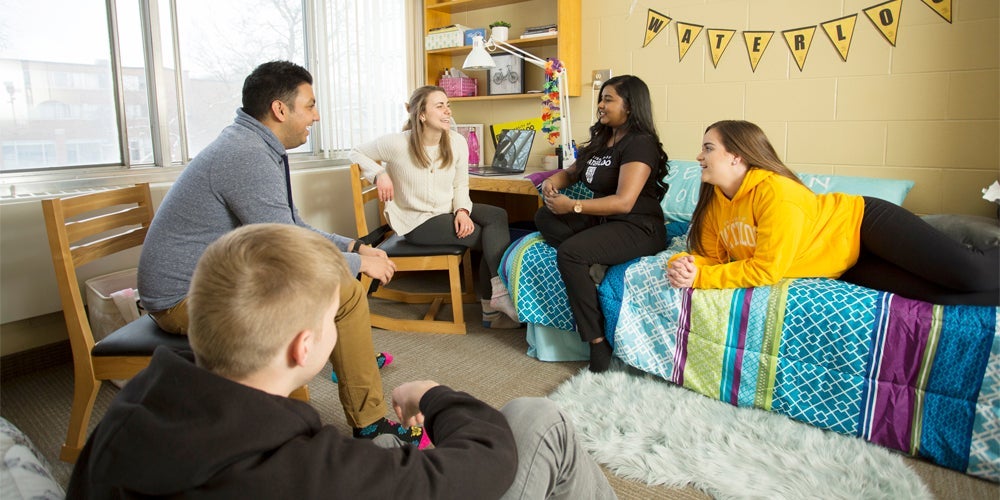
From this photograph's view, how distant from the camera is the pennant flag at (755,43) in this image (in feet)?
9.16

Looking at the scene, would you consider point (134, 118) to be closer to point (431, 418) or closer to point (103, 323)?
point (103, 323)

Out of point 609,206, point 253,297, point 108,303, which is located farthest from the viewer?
point 609,206

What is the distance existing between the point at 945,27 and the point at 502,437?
2573mm

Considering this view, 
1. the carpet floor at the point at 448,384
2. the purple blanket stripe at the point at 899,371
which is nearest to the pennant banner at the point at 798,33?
the purple blanket stripe at the point at 899,371

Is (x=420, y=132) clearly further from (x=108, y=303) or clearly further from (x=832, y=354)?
(x=832, y=354)

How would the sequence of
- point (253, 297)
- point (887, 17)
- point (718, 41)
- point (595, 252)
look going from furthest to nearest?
point (718, 41)
point (887, 17)
point (595, 252)
point (253, 297)

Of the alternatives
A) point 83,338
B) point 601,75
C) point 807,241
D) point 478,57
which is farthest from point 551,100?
point 83,338

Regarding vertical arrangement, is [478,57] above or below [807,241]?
above

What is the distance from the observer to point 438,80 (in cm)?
384

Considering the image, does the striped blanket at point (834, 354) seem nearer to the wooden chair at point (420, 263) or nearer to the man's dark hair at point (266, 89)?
the wooden chair at point (420, 263)

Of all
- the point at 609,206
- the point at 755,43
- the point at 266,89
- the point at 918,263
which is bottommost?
the point at 918,263

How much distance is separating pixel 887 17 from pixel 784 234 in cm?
132

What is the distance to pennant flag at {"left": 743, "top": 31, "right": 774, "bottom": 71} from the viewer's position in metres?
2.79

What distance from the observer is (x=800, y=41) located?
272 centimetres
